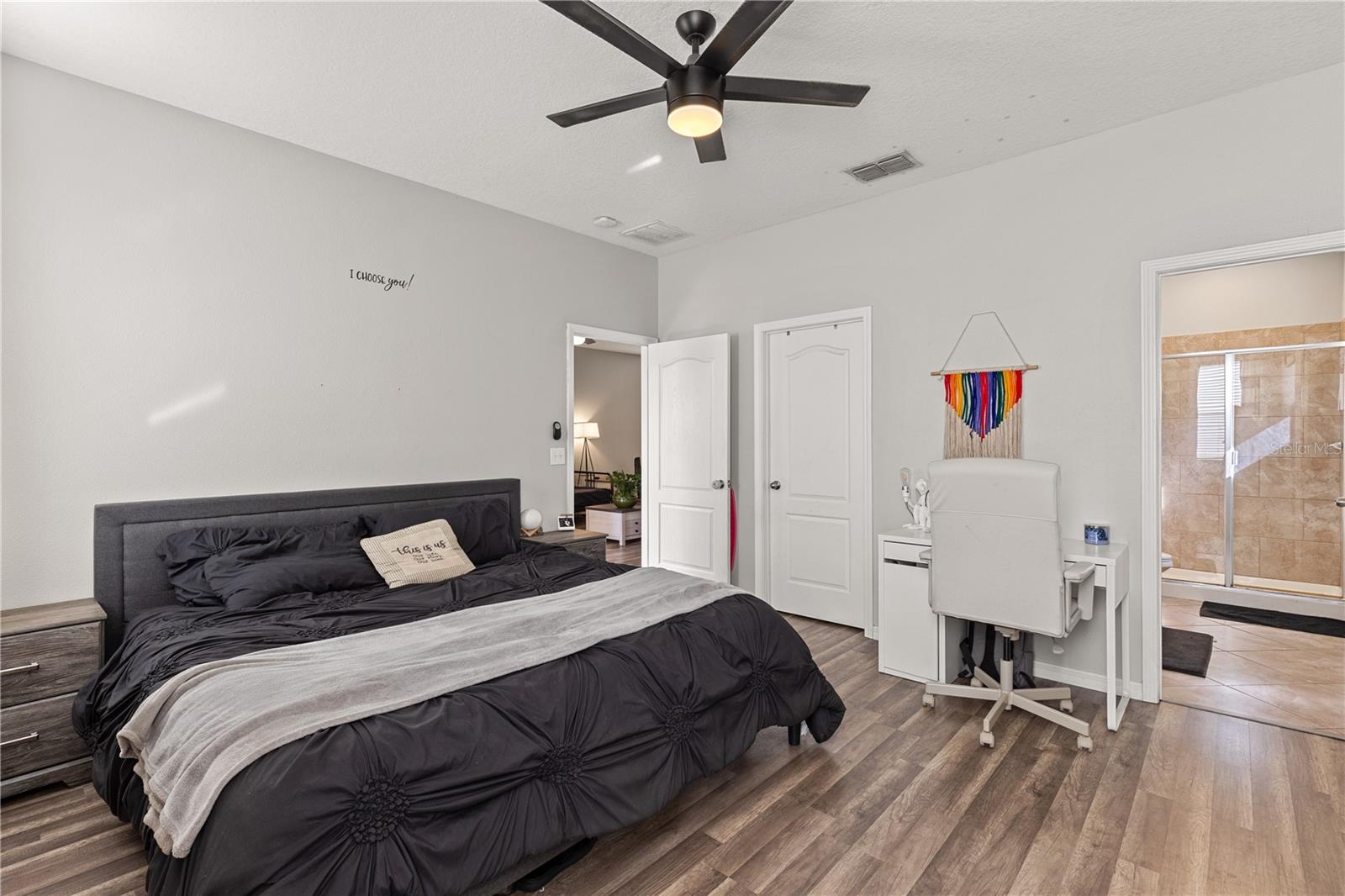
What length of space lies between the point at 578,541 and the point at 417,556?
4.36 ft

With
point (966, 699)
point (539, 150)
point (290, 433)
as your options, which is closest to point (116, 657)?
point (290, 433)

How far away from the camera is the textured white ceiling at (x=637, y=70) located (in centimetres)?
243

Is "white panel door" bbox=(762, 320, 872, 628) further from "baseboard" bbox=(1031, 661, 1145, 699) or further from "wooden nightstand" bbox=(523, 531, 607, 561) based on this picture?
"wooden nightstand" bbox=(523, 531, 607, 561)

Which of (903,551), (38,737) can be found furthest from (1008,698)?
(38,737)

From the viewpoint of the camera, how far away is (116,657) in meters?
2.45

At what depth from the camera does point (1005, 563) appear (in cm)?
286

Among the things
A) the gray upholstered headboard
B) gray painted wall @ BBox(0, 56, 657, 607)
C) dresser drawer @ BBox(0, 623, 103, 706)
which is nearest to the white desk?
gray painted wall @ BBox(0, 56, 657, 607)

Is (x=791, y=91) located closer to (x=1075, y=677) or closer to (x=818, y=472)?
(x=818, y=472)

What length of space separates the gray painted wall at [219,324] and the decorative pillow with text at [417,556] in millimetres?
697

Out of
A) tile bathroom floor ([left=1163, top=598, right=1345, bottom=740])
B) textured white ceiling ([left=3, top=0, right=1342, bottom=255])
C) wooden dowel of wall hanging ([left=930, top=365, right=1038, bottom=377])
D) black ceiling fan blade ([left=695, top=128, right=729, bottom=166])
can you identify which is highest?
textured white ceiling ([left=3, top=0, right=1342, bottom=255])

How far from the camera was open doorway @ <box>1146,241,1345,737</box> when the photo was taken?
4.58 metres

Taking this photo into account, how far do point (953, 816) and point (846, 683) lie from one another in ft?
4.12

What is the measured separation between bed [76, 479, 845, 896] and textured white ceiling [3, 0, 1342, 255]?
192cm

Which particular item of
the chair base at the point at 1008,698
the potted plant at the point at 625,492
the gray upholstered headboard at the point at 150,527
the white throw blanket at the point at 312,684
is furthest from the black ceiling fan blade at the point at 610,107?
the potted plant at the point at 625,492
